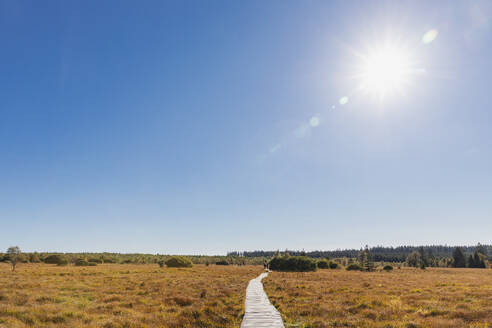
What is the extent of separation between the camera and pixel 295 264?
69.4 m

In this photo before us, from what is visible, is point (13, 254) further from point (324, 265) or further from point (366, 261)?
point (366, 261)

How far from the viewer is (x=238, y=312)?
15656 millimetres

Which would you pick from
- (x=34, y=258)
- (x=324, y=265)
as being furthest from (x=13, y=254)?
(x=324, y=265)

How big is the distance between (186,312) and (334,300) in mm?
10626

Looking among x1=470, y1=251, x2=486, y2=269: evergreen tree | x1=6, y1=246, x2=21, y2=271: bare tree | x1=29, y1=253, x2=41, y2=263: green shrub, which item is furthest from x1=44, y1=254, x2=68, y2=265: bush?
x1=470, y1=251, x2=486, y2=269: evergreen tree

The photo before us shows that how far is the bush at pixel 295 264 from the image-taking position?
67.8 m

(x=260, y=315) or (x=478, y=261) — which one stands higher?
(x=260, y=315)

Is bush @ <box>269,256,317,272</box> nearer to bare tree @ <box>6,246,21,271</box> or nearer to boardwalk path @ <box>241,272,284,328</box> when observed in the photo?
boardwalk path @ <box>241,272,284,328</box>

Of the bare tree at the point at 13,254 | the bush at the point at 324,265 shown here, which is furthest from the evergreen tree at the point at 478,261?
the bare tree at the point at 13,254

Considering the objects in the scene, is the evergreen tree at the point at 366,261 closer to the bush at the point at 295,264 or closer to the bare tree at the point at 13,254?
the bush at the point at 295,264

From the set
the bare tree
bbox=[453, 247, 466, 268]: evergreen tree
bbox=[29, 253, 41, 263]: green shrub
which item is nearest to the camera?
the bare tree

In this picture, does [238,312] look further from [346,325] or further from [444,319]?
[444,319]

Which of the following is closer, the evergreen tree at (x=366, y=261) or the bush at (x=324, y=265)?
the evergreen tree at (x=366, y=261)

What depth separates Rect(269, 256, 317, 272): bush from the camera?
67.8 meters
